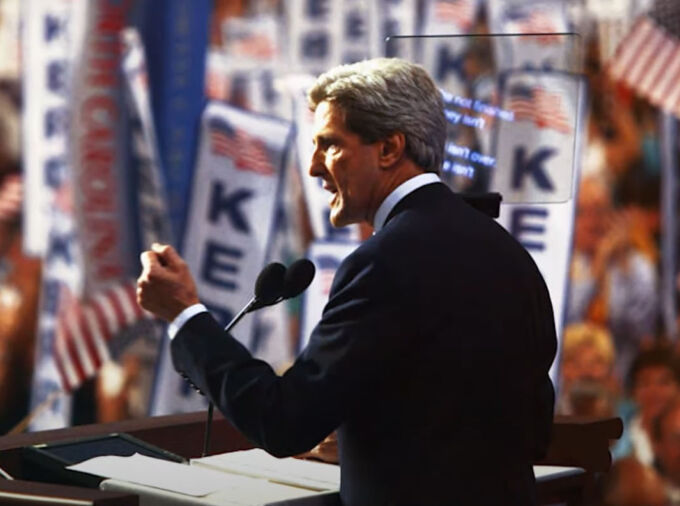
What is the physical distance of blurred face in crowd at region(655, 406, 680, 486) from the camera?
429 centimetres

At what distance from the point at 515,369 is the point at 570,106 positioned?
2.75 feet

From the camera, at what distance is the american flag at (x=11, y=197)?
5.12m

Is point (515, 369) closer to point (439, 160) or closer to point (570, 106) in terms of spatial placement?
point (439, 160)

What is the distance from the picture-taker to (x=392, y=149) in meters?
1.86

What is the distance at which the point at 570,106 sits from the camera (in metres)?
2.50

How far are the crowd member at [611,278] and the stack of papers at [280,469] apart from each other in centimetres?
238

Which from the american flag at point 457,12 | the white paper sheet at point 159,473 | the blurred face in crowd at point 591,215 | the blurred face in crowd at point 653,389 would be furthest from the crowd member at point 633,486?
the white paper sheet at point 159,473

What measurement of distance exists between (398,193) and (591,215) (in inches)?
104

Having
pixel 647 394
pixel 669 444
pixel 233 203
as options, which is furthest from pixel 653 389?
pixel 233 203

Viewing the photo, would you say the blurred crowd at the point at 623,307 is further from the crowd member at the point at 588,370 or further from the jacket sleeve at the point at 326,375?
the jacket sleeve at the point at 326,375

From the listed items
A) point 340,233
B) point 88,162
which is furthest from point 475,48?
point 88,162

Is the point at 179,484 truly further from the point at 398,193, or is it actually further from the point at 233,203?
the point at 233,203

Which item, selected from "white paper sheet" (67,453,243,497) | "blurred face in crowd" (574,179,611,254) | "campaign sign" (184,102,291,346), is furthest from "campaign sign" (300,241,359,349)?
"white paper sheet" (67,453,243,497)

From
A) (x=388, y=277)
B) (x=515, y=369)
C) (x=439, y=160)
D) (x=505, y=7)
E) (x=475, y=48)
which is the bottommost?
(x=515, y=369)
